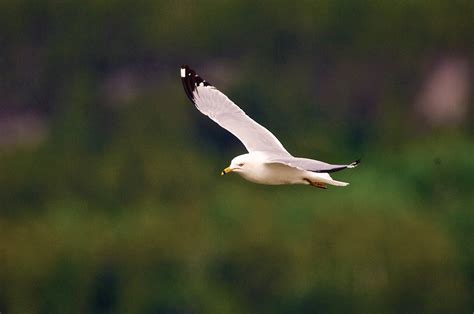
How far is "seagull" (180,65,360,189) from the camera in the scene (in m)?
5.85

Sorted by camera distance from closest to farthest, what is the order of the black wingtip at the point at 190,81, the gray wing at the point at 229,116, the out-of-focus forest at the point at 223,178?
the gray wing at the point at 229,116, the black wingtip at the point at 190,81, the out-of-focus forest at the point at 223,178

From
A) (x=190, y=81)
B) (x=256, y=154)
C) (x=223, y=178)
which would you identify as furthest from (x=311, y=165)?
(x=223, y=178)

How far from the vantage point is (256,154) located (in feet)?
20.4

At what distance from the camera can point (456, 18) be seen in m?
18.9

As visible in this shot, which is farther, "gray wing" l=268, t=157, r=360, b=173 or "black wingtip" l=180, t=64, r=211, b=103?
"black wingtip" l=180, t=64, r=211, b=103

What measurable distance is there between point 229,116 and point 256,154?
73 cm

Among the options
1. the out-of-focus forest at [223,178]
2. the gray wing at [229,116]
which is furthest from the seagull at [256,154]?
the out-of-focus forest at [223,178]

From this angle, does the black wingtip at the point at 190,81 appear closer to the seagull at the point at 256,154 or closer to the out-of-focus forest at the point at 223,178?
the seagull at the point at 256,154

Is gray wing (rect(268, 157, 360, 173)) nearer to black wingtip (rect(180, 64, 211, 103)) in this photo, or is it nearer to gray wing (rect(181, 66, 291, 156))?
gray wing (rect(181, 66, 291, 156))

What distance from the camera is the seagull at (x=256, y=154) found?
5.85 m

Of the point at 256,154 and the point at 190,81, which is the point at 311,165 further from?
the point at 190,81

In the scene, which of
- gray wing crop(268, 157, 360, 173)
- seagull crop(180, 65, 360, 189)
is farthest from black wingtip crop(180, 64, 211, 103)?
gray wing crop(268, 157, 360, 173)

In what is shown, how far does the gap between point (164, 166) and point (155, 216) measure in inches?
43.9

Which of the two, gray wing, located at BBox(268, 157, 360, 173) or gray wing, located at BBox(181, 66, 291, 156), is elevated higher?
gray wing, located at BBox(181, 66, 291, 156)
